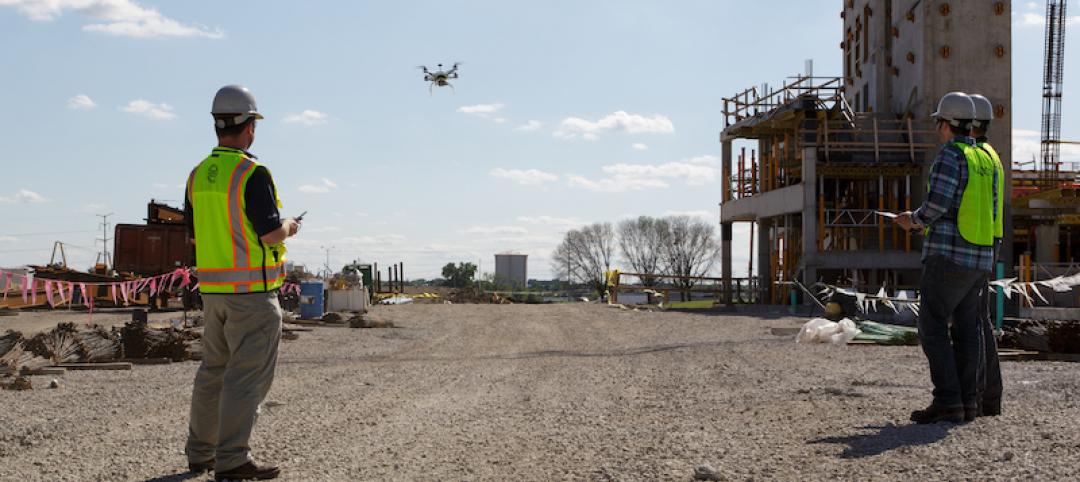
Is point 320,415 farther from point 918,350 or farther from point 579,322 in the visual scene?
point 579,322

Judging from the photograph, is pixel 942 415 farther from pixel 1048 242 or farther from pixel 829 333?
pixel 1048 242

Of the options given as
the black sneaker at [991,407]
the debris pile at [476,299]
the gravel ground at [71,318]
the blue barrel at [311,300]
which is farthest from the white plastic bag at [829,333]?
the debris pile at [476,299]

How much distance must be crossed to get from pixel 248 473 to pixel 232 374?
510mm

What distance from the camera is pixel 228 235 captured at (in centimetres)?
521

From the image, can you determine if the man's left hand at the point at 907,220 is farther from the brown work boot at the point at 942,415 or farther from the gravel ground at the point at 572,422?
the gravel ground at the point at 572,422

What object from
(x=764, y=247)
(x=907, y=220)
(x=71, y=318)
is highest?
(x=764, y=247)

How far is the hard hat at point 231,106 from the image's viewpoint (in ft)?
17.5

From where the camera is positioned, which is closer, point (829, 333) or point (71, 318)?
point (829, 333)

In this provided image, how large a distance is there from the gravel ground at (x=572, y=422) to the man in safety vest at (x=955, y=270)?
0.86 feet

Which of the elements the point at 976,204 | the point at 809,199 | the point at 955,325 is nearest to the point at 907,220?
the point at 976,204

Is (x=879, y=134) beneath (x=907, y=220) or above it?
above

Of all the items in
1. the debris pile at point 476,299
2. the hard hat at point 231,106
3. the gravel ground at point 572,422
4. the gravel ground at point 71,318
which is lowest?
the debris pile at point 476,299

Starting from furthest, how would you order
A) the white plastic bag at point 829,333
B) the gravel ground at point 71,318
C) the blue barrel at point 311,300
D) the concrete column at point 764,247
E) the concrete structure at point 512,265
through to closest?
the concrete structure at point 512,265, the concrete column at point 764,247, the blue barrel at point 311,300, the gravel ground at point 71,318, the white plastic bag at point 829,333

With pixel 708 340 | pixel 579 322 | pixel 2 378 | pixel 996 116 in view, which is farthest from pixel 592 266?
pixel 2 378
